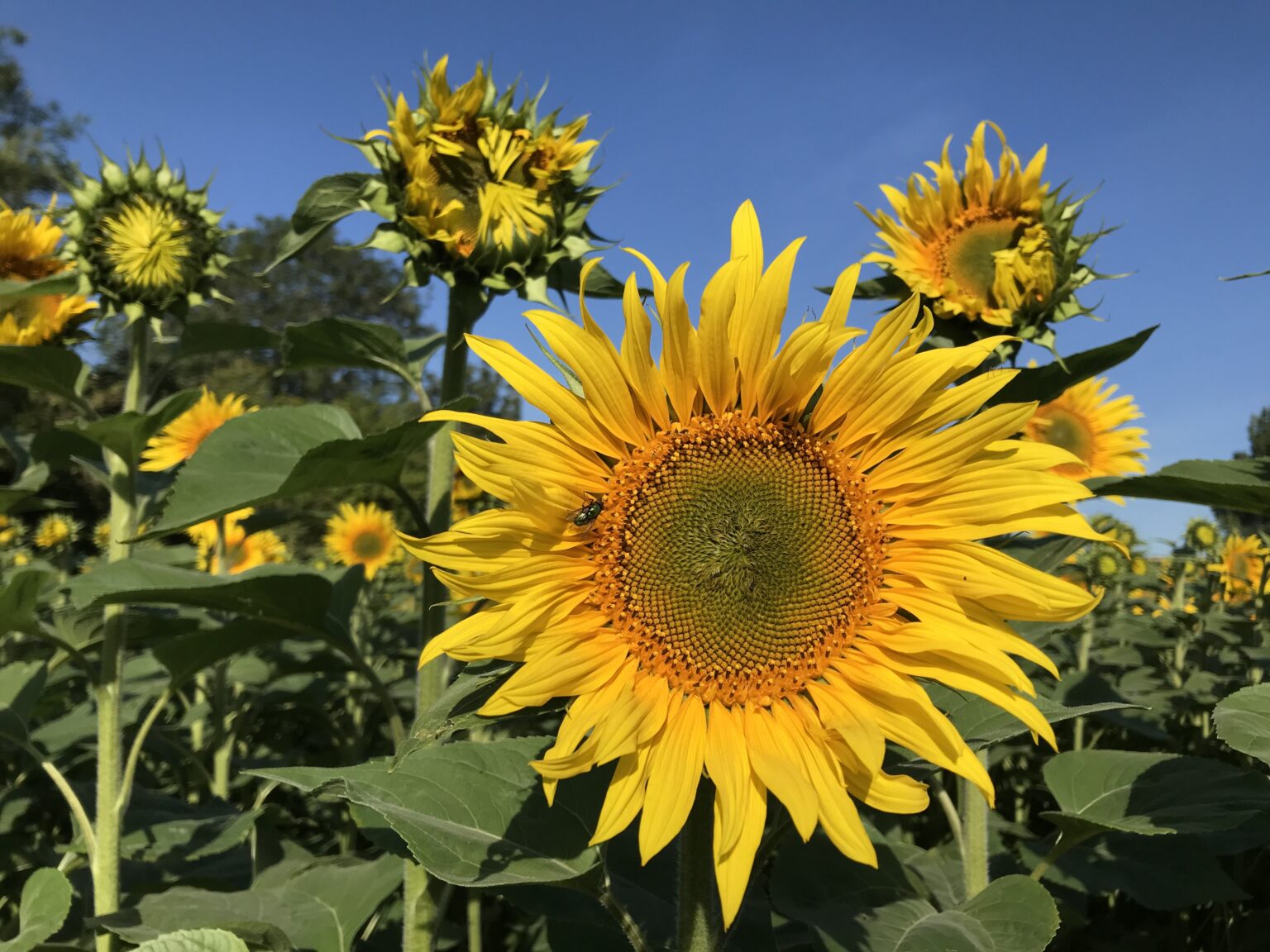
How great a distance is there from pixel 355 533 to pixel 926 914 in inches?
234

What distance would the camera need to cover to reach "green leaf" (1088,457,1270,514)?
1.68 metres

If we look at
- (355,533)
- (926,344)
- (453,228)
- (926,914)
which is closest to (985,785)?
(926,914)

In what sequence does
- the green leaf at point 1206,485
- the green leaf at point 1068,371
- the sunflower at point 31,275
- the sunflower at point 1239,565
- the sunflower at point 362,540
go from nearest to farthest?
1. the green leaf at point 1206,485
2. the green leaf at point 1068,371
3. the sunflower at point 31,275
4. the sunflower at point 1239,565
5. the sunflower at point 362,540

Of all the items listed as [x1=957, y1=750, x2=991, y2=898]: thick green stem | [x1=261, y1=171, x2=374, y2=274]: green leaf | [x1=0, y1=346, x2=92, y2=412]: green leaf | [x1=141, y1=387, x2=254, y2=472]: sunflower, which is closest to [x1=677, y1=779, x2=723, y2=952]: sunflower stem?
[x1=957, y1=750, x2=991, y2=898]: thick green stem

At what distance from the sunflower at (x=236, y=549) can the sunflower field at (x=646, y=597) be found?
3.81 feet

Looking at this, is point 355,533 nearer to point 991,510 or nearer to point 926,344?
point 926,344

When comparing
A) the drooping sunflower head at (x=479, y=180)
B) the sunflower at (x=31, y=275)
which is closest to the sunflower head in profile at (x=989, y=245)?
the drooping sunflower head at (x=479, y=180)

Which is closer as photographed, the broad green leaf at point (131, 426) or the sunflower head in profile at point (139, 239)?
the broad green leaf at point (131, 426)

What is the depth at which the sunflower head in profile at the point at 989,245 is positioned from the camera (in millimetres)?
2219

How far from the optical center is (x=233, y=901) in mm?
2180

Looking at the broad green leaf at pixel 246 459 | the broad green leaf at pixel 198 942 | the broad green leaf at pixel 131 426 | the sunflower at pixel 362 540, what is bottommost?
the broad green leaf at pixel 198 942

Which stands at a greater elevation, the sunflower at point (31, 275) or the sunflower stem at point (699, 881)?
the sunflower at point (31, 275)

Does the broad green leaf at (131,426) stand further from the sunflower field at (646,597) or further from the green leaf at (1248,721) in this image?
the green leaf at (1248,721)

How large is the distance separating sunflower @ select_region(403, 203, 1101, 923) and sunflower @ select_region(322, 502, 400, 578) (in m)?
5.56
